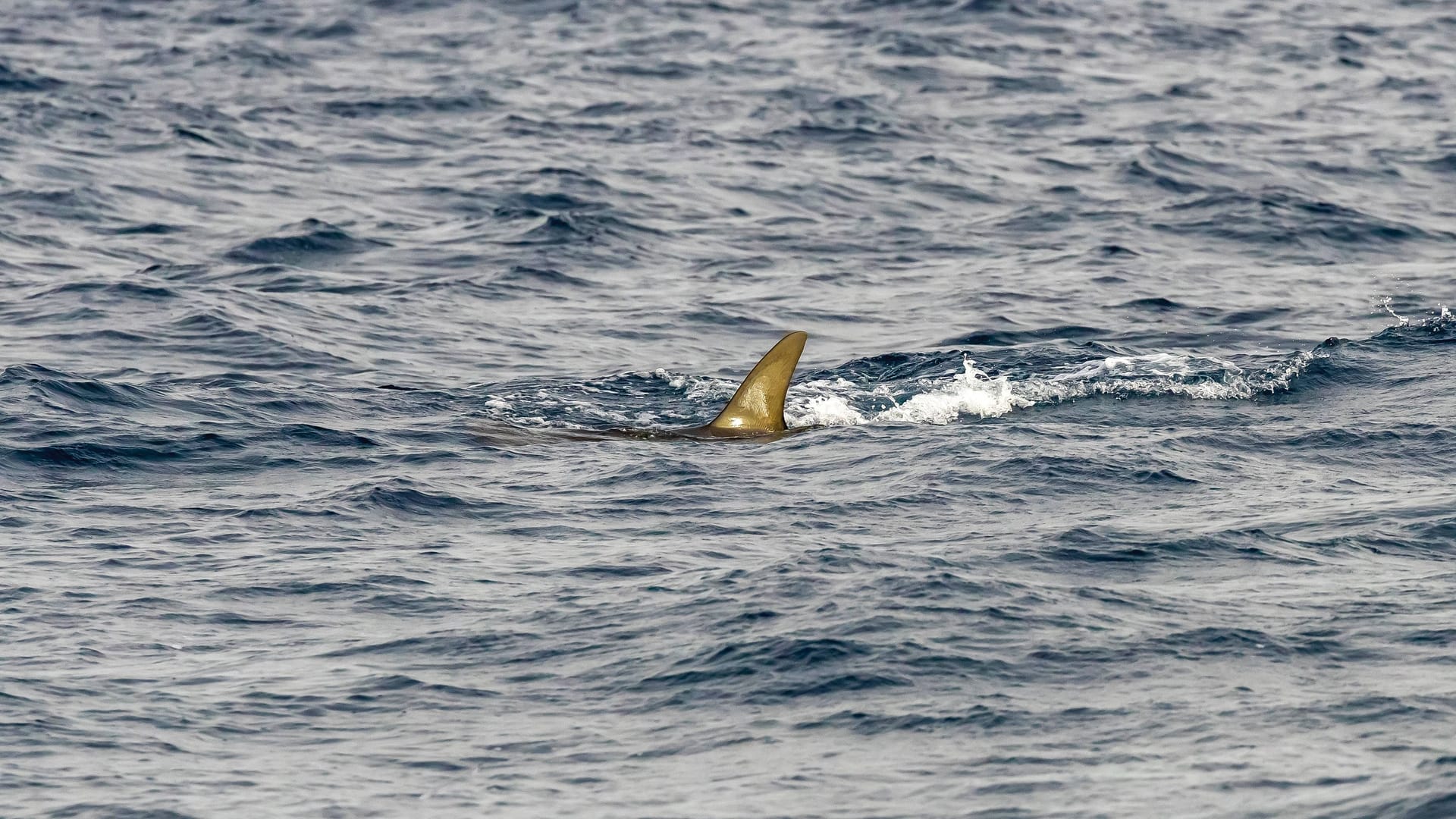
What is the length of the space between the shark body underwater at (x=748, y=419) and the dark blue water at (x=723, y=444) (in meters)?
0.37

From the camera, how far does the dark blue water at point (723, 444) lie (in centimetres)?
1075

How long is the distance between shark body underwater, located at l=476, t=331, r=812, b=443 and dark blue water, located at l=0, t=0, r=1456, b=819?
371mm

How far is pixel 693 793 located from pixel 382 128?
80.3 ft

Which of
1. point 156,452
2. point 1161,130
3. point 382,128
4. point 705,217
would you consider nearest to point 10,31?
point 382,128

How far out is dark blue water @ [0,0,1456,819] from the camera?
10750mm

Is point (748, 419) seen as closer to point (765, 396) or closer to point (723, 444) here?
point (765, 396)

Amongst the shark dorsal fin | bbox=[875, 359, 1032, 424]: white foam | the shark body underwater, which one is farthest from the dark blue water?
the shark dorsal fin

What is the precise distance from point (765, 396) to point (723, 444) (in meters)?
0.60

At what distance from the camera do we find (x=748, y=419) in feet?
57.9

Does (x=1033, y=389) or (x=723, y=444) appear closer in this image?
(x=723, y=444)

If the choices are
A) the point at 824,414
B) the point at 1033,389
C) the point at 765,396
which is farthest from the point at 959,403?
the point at 765,396

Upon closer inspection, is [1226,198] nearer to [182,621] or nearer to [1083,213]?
[1083,213]

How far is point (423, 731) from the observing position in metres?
11.0

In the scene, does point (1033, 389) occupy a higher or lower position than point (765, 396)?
lower
